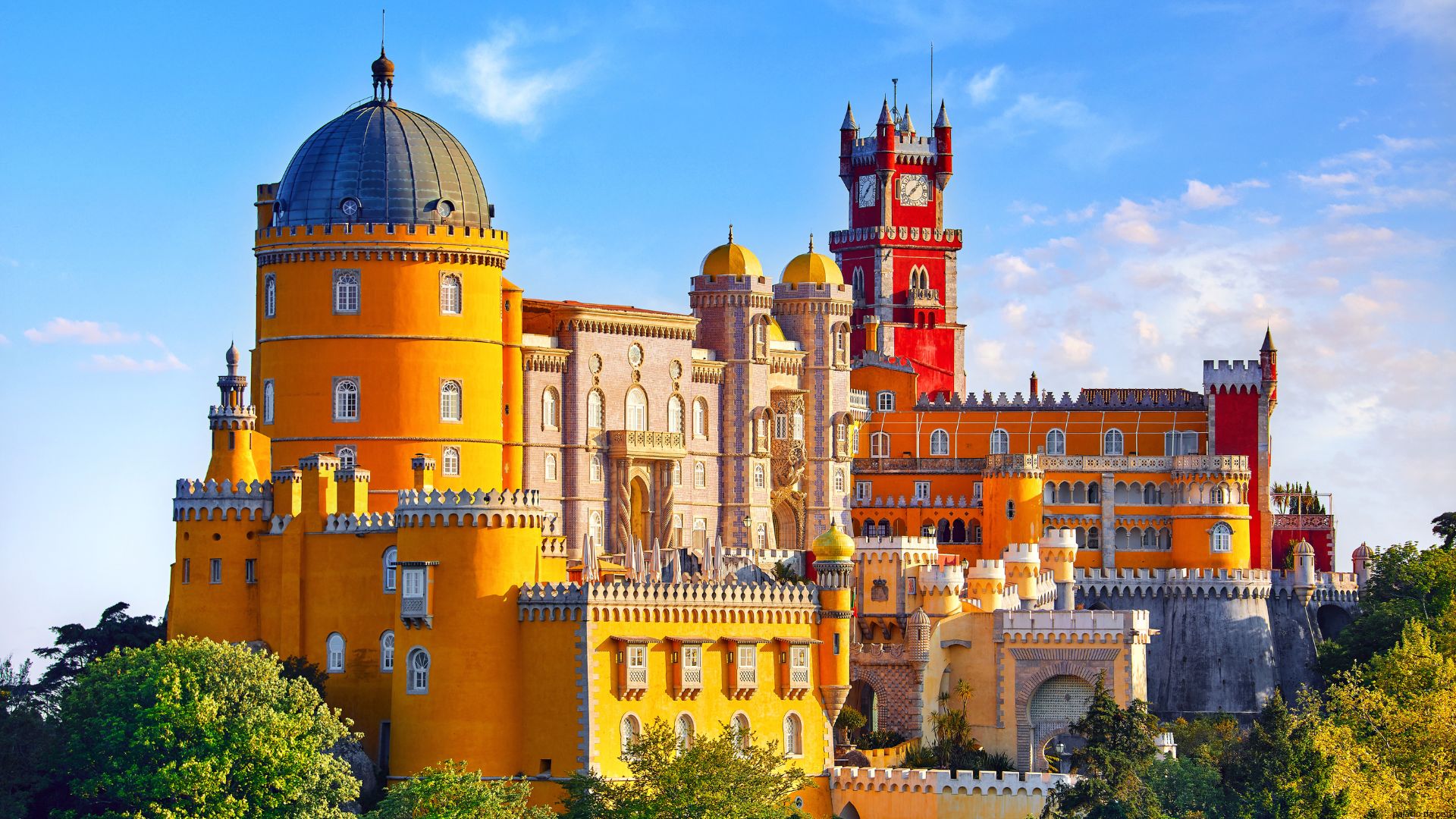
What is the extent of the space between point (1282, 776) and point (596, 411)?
118 feet

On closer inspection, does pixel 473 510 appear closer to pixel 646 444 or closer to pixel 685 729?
pixel 685 729

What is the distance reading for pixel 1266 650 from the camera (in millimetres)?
125500

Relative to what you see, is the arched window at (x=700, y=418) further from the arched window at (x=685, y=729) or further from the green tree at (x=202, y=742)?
the green tree at (x=202, y=742)

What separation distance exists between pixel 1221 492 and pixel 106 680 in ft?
194

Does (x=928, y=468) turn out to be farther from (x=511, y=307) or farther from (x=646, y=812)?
(x=646, y=812)

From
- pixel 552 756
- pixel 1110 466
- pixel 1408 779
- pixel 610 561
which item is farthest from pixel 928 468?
pixel 552 756

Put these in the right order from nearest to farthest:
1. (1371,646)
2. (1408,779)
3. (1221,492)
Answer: (1408,779) < (1371,646) < (1221,492)

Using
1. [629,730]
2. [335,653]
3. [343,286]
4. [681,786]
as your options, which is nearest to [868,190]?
[343,286]

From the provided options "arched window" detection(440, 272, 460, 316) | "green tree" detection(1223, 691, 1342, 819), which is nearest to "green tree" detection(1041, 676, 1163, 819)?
"green tree" detection(1223, 691, 1342, 819)

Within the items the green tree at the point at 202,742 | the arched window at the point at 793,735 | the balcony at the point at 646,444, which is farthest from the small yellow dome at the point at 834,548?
the balcony at the point at 646,444

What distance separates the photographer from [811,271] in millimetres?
129125

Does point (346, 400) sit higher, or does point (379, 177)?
point (379, 177)

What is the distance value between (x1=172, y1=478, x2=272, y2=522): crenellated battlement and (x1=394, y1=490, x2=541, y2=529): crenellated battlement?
670 cm

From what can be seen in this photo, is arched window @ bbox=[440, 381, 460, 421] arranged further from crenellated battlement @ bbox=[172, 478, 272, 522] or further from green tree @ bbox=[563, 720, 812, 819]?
green tree @ bbox=[563, 720, 812, 819]
